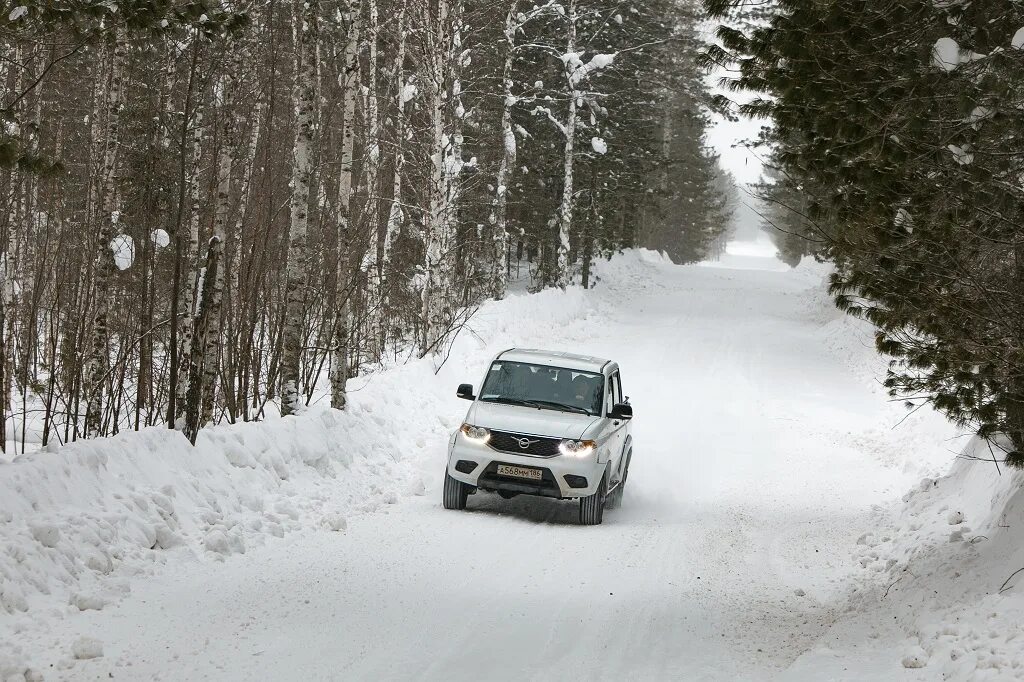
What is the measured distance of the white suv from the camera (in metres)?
10.5

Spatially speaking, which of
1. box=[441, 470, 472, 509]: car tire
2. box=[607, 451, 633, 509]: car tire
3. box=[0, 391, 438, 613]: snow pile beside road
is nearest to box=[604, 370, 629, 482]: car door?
box=[607, 451, 633, 509]: car tire

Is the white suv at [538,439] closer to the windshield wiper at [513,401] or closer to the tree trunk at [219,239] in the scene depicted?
the windshield wiper at [513,401]

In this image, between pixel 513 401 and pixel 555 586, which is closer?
pixel 555 586

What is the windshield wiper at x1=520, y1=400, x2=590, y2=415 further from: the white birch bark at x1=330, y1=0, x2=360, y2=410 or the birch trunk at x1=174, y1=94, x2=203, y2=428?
the birch trunk at x1=174, y1=94, x2=203, y2=428

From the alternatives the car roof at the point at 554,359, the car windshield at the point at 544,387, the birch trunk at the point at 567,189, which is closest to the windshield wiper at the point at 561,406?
the car windshield at the point at 544,387

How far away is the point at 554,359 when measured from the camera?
12.1 meters

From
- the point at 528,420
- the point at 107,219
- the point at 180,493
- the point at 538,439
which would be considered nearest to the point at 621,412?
the point at 528,420

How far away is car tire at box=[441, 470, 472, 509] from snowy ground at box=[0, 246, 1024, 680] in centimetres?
18

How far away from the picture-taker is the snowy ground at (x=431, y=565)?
584 cm

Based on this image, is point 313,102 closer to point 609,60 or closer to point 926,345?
point 926,345

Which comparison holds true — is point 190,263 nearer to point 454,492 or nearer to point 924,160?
point 454,492

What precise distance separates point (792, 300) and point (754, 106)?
38.2m

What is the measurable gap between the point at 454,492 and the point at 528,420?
1.22 meters

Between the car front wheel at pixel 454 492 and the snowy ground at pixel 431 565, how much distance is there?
18 centimetres
